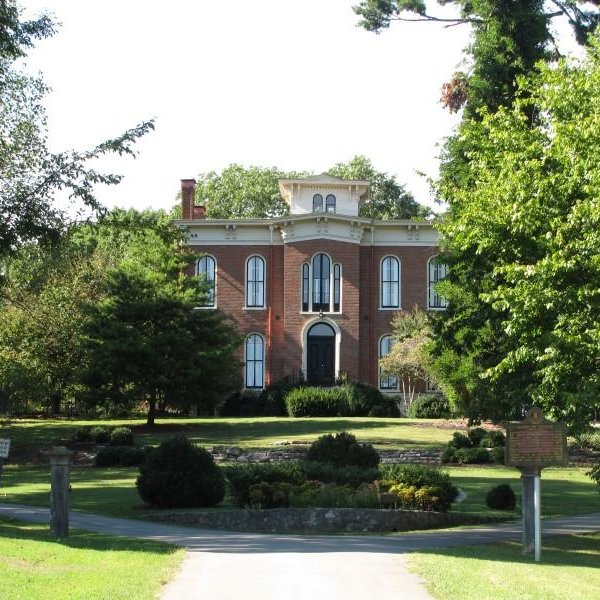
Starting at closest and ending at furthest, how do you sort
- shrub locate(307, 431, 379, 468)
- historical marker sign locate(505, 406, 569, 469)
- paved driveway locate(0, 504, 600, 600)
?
paved driveway locate(0, 504, 600, 600) → historical marker sign locate(505, 406, 569, 469) → shrub locate(307, 431, 379, 468)

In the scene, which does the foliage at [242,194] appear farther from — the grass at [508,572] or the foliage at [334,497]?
the grass at [508,572]

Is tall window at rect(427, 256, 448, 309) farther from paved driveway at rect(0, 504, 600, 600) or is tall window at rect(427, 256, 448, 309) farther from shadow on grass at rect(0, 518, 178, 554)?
shadow on grass at rect(0, 518, 178, 554)

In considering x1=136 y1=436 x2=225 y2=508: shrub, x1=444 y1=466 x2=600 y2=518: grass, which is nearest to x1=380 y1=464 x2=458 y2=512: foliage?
x1=444 y1=466 x2=600 y2=518: grass

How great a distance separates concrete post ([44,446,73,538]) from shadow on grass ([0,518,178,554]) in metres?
0.18

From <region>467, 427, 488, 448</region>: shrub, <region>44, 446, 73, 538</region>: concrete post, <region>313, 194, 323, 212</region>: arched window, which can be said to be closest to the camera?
<region>44, 446, 73, 538</region>: concrete post

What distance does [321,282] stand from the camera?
193 feet

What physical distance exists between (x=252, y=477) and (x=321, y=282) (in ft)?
123

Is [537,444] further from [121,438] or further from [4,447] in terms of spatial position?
[121,438]

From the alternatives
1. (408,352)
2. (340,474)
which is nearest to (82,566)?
(340,474)

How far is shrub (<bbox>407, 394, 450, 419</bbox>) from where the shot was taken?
5266cm

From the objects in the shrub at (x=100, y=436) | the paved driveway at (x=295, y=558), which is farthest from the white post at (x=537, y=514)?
the shrub at (x=100, y=436)

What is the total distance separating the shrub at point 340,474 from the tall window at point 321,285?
3543 centimetres

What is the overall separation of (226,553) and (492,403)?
16119 millimetres

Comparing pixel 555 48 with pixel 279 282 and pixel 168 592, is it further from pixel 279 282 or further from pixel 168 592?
pixel 168 592
